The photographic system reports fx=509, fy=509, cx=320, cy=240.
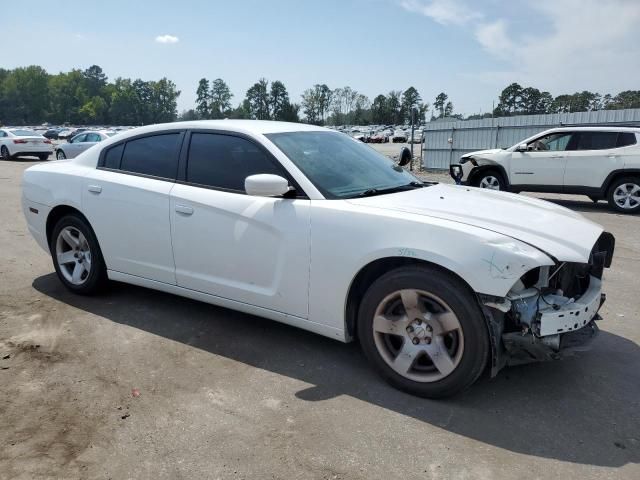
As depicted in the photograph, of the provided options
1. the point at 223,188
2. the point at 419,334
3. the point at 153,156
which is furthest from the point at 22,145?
the point at 419,334

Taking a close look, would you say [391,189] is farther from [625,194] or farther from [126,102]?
[126,102]

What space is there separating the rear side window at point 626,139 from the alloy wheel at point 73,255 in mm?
10284

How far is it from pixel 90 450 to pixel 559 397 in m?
2.63

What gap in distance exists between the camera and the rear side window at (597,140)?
10527 mm

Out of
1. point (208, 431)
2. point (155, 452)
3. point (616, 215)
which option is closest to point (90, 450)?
point (155, 452)

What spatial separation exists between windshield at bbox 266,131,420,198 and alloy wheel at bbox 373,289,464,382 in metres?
0.84

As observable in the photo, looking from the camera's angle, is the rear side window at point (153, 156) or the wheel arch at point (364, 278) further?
the rear side window at point (153, 156)

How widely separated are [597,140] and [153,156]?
384 inches

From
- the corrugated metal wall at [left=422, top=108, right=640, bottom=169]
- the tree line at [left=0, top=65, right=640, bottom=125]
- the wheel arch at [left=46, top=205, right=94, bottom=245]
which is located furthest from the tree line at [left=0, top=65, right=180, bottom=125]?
the wheel arch at [left=46, top=205, right=94, bottom=245]

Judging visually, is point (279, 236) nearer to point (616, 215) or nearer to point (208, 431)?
point (208, 431)

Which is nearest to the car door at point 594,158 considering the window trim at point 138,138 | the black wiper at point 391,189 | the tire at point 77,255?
the black wiper at point 391,189

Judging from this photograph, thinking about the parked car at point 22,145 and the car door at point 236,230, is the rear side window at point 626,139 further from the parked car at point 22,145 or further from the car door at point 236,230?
the parked car at point 22,145

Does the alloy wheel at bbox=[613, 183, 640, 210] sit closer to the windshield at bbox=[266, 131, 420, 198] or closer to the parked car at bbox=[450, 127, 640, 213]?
the parked car at bbox=[450, 127, 640, 213]

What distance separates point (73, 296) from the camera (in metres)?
4.75
